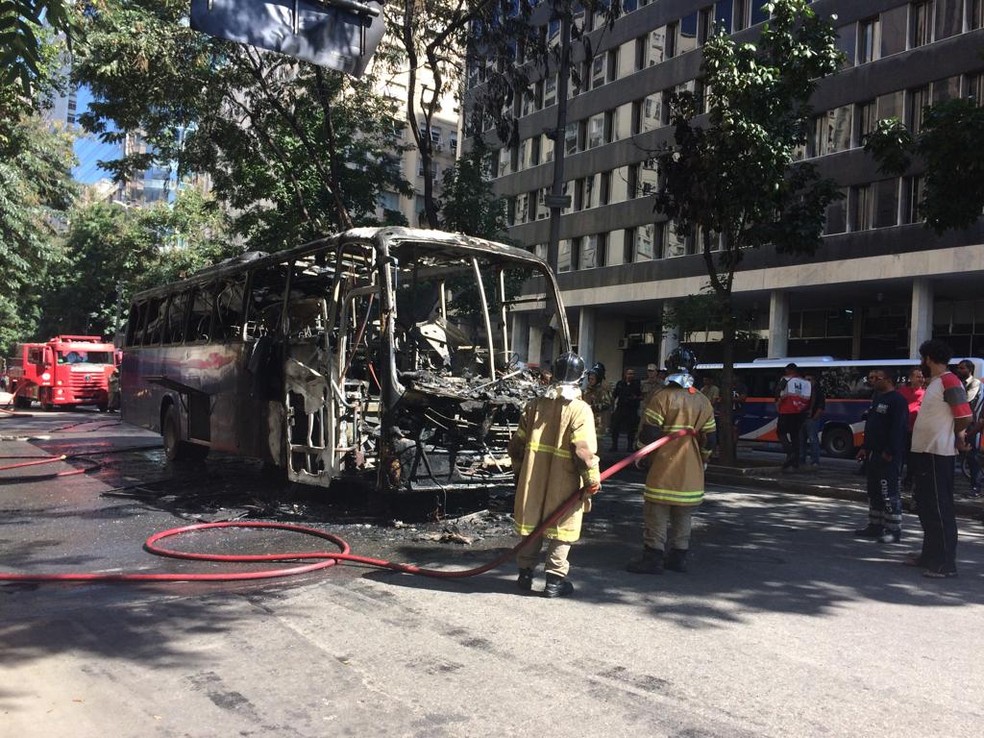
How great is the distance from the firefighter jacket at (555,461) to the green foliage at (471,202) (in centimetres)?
1258

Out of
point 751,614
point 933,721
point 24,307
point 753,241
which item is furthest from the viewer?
point 24,307

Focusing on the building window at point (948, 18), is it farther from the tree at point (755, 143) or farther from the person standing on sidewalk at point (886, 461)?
the person standing on sidewalk at point (886, 461)

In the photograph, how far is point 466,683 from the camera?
12.7ft

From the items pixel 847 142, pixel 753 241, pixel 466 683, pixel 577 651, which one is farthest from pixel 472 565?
pixel 847 142

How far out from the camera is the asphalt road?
11.5ft

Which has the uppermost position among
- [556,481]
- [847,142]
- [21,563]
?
[847,142]

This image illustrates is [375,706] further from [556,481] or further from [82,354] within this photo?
[82,354]

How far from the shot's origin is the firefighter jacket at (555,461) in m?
5.40

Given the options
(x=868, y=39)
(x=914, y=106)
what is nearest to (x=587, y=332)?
(x=868, y=39)

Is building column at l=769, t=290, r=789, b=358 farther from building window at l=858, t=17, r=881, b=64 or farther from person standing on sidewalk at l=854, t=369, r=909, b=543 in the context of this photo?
person standing on sidewalk at l=854, t=369, r=909, b=543

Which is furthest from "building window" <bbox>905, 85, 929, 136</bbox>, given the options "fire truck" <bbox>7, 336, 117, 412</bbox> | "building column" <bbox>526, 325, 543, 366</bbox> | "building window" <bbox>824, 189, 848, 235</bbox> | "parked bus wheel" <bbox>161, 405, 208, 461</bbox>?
"fire truck" <bbox>7, 336, 117, 412</bbox>

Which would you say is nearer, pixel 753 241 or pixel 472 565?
pixel 472 565

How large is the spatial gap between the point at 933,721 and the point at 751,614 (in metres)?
1.63

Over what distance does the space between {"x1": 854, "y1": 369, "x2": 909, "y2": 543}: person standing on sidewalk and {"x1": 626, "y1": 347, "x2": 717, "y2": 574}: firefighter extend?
97.7 inches
